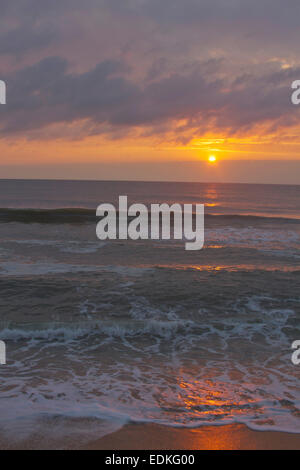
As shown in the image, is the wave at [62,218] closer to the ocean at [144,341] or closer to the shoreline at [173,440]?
the ocean at [144,341]

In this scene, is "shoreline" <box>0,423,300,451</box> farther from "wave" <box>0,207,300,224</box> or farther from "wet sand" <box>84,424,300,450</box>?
"wave" <box>0,207,300,224</box>

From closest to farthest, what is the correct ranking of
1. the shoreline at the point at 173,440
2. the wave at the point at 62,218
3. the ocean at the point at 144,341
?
the shoreline at the point at 173,440, the ocean at the point at 144,341, the wave at the point at 62,218

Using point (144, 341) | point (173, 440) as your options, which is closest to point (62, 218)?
point (144, 341)

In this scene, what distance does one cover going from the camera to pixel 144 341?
7738mm

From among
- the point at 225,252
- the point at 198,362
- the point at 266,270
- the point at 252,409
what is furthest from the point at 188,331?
the point at 225,252

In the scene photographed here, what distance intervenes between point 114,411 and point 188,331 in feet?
11.8

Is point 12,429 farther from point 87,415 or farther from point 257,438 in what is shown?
point 257,438

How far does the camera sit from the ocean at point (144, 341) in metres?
4.92

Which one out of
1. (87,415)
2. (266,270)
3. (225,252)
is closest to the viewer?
(87,415)

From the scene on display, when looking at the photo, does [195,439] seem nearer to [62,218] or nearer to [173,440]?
[173,440]

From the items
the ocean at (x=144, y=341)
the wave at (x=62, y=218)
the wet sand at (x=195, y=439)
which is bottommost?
the wet sand at (x=195, y=439)

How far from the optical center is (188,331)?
27.1 ft

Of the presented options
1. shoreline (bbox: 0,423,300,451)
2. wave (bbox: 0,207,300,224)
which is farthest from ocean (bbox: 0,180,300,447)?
wave (bbox: 0,207,300,224)

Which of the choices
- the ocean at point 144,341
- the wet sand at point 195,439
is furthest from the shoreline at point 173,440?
the ocean at point 144,341
